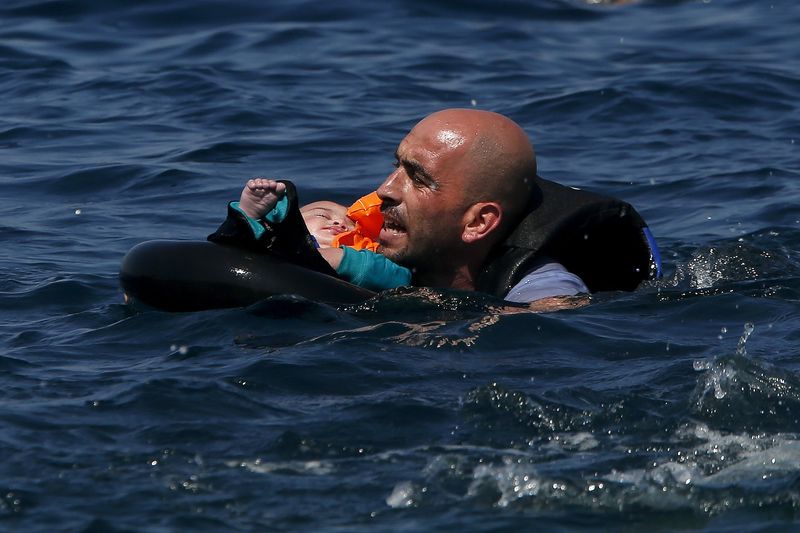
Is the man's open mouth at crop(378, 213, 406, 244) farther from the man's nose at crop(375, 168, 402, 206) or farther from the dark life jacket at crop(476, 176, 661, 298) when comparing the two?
the dark life jacket at crop(476, 176, 661, 298)

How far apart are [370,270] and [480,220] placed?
2.00 feet

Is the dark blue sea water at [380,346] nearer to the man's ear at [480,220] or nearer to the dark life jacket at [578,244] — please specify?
the dark life jacket at [578,244]

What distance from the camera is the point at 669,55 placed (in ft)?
52.7

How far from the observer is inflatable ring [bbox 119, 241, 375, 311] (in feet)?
22.6

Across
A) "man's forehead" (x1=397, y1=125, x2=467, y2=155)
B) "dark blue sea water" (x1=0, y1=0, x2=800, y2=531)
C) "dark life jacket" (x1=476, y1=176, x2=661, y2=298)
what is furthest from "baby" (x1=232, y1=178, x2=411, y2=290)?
"man's forehead" (x1=397, y1=125, x2=467, y2=155)

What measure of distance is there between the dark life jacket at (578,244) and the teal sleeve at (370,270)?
1.43 feet

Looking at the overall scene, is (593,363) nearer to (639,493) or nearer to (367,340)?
(367,340)

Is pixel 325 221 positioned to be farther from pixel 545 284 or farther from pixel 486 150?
pixel 545 284

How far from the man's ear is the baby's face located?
0.82m

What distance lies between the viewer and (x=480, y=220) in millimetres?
7406

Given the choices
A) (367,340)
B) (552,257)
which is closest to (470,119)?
(552,257)

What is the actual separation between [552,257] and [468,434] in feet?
6.84

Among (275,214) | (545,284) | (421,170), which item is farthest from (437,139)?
(275,214)

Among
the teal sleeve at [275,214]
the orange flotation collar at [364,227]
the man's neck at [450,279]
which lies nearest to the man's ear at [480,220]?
the man's neck at [450,279]
